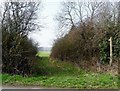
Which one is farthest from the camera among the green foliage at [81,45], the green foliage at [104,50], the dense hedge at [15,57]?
the green foliage at [81,45]

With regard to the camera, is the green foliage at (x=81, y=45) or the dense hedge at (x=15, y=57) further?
the green foliage at (x=81, y=45)

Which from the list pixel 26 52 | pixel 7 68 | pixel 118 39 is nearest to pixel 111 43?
pixel 118 39

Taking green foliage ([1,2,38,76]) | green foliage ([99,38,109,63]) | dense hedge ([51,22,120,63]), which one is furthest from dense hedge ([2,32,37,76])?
dense hedge ([51,22,120,63])

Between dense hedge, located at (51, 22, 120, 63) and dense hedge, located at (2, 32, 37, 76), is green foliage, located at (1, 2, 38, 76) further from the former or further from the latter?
dense hedge, located at (51, 22, 120, 63)

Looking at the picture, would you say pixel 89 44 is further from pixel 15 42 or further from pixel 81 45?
pixel 15 42

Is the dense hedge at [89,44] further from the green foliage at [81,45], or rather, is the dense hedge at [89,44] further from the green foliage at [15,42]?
the green foliage at [15,42]

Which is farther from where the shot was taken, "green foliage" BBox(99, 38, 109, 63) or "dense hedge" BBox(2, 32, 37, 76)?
"green foliage" BBox(99, 38, 109, 63)

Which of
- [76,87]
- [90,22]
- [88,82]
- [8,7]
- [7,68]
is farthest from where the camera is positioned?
[90,22]

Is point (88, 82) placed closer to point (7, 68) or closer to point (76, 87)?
point (76, 87)

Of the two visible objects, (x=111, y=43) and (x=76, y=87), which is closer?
(x=76, y=87)

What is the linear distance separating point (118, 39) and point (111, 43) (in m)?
0.46

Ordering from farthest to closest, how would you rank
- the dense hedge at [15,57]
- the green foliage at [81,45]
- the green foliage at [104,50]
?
the green foliage at [81,45]
the green foliage at [104,50]
the dense hedge at [15,57]

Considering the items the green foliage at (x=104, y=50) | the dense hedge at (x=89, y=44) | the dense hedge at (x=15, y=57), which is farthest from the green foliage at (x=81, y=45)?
the dense hedge at (x=15, y=57)

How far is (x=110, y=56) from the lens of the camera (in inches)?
534
